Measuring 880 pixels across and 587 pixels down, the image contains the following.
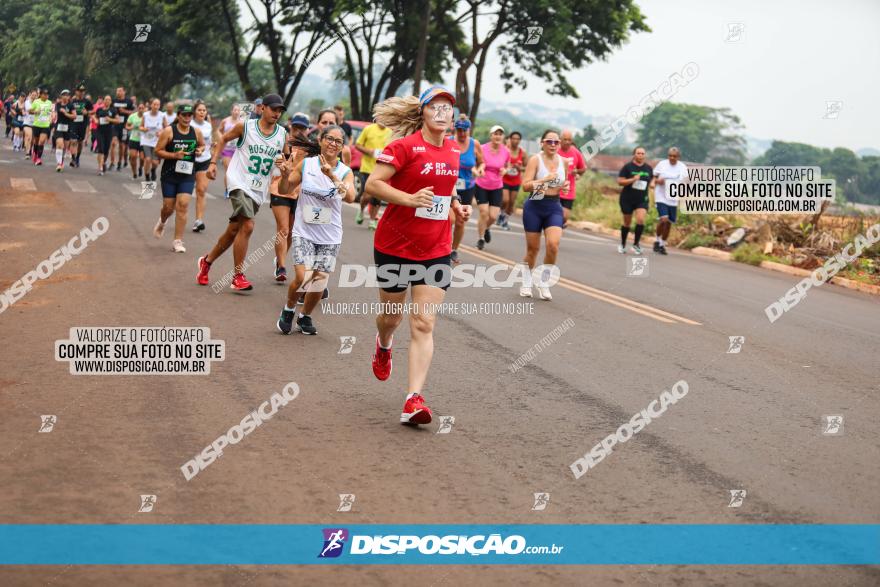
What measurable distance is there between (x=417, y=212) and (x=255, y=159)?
5294mm

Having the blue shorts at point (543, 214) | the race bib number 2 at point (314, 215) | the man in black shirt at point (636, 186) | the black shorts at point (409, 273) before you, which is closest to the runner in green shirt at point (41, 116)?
the man in black shirt at point (636, 186)

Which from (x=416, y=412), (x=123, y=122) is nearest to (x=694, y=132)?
(x=123, y=122)

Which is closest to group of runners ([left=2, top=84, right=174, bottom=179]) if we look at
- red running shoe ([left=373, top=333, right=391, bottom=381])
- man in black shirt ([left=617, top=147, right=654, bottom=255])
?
man in black shirt ([left=617, top=147, right=654, bottom=255])

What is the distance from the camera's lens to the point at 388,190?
697 cm

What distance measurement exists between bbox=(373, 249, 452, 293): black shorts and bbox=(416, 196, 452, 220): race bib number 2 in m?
0.28

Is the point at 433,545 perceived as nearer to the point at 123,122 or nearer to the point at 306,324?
the point at 306,324

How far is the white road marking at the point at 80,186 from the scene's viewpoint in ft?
76.7

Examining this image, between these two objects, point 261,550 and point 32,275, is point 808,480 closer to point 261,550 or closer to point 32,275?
point 261,550

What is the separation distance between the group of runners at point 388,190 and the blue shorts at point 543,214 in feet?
0.06

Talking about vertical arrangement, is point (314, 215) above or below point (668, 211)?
above

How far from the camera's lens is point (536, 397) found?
8.13 meters

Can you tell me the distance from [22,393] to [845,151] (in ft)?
327

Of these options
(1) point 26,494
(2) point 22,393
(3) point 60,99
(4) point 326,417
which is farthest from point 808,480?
(3) point 60,99

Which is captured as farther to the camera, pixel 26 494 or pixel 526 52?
pixel 526 52
